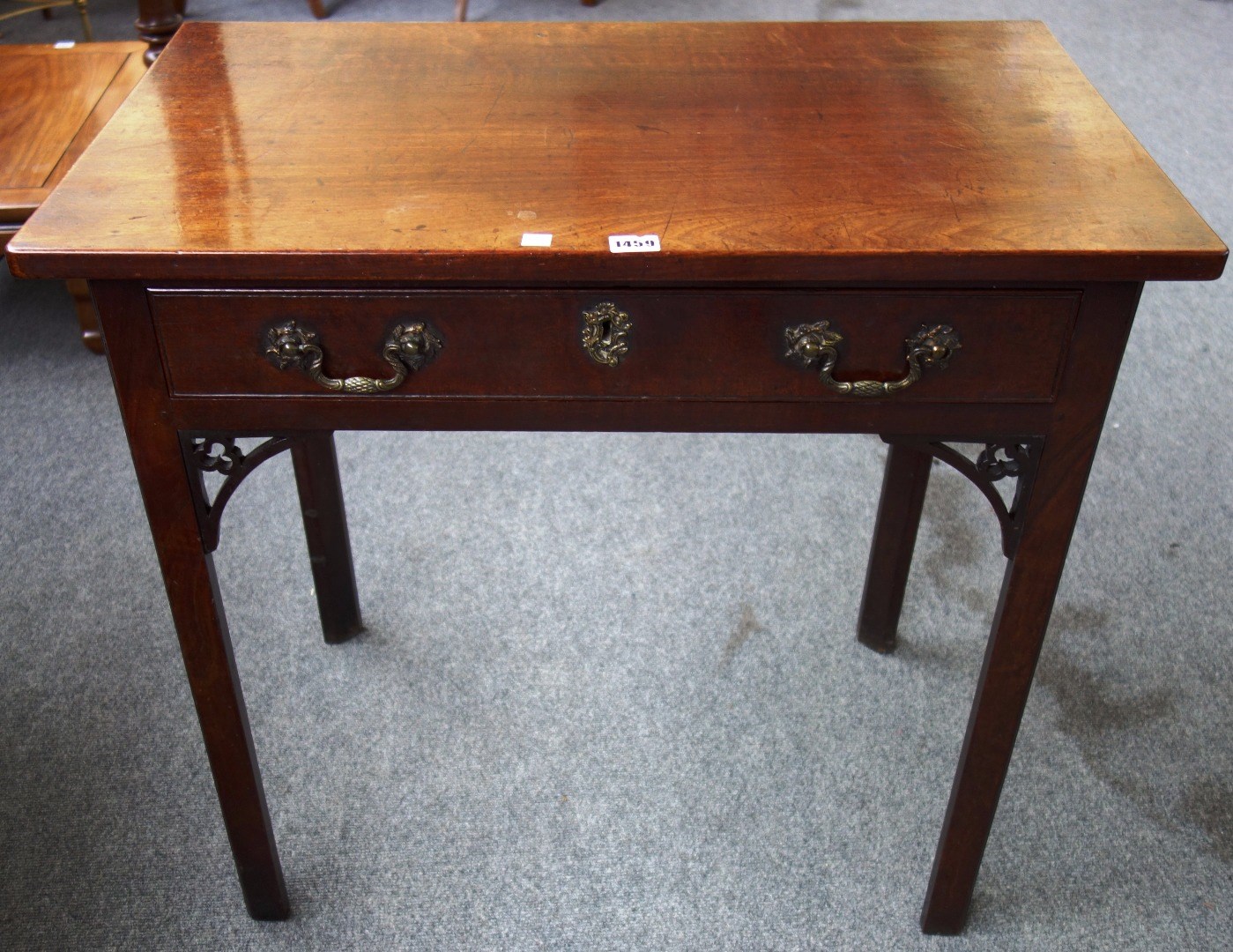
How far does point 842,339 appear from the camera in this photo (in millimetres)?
1025

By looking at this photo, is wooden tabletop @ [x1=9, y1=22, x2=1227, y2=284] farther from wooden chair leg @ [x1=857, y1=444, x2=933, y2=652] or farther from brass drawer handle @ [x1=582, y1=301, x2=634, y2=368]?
wooden chair leg @ [x1=857, y1=444, x2=933, y2=652]

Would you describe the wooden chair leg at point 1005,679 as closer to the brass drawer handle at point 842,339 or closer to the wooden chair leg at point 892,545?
the brass drawer handle at point 842,339

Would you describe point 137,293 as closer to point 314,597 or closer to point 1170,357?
point 314,597

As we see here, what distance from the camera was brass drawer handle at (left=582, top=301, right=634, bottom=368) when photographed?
1.01m

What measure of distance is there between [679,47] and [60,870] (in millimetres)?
1208

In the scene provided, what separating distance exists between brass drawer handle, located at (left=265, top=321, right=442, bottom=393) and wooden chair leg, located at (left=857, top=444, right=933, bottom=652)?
2.30 ft

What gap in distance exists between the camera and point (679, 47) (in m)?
1.38

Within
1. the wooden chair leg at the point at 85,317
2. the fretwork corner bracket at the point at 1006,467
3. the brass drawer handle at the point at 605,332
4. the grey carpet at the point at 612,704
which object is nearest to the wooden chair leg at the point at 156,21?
the wooden chair leg at the point at 85,317

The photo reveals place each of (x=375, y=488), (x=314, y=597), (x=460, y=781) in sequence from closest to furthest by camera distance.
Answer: (x=460, y=781)
(x=314, y=597)
(x=375, y=488)

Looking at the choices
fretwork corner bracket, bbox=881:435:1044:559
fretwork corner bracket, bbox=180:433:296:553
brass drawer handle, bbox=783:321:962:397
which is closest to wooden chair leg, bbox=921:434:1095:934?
fretwork corner bracket, bbox=881:435:1044:559

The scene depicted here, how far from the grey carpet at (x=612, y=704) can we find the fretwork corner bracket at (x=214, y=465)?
1.76 ft

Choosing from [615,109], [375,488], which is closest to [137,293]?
[615,109]

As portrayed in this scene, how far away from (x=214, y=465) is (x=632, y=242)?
0.45 m

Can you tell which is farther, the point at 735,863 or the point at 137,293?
the point at 735,863
